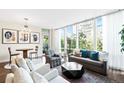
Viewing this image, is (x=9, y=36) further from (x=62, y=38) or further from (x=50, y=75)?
(x=50, y=75)

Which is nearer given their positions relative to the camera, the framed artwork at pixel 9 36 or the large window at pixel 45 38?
the framed artwork at pixel 9 36

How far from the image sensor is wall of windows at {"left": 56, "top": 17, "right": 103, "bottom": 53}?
6.07m

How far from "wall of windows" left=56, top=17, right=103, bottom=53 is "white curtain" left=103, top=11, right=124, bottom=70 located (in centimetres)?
66

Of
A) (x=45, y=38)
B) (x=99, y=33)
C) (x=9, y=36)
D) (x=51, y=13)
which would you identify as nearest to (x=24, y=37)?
(x=9, y=36)

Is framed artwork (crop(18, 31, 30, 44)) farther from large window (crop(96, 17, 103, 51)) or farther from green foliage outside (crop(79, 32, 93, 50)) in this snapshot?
large window (crop(96, 17, 103, 51))

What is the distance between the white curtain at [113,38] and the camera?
4.66 m

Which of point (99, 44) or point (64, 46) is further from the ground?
point (99, 44)

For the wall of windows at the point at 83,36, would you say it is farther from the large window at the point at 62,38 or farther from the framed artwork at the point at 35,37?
the framed artwork at the point at 35,37

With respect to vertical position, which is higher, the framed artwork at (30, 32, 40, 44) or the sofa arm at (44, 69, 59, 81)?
the framed artwork at (30, 32, 40, 44)

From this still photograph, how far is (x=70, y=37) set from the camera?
8266 millimetres

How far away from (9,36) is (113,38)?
5.63 m

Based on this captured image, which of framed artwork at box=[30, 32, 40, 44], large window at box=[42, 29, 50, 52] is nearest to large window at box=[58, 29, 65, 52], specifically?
large window at box=[42, 29, 50, 52]

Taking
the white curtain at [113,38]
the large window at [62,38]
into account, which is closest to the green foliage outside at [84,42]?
the white curtain at [113,38]

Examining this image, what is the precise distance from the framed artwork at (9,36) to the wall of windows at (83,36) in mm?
3441
